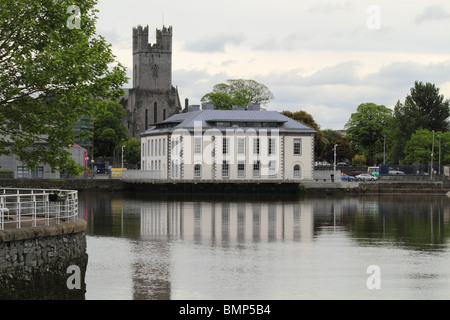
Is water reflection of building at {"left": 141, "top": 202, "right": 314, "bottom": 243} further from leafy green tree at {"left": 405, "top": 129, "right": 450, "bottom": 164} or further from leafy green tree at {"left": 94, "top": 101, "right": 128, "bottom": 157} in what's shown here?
leafy green tree at {"left": 94, "top": 101, "right": 128, "bottom": 157}

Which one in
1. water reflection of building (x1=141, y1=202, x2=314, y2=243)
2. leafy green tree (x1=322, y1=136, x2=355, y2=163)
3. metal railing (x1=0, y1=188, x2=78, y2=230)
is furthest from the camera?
leafy green tree (x1=322, y1=136, x2=355, y2=163)

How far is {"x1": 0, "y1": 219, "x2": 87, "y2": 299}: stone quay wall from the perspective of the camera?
76.6 feet

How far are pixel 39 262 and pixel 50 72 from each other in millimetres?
7877

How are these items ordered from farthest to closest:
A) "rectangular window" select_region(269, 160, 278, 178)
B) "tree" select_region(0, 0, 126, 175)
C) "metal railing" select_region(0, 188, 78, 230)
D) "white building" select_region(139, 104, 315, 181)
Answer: "rectangular window" select_region(269, 160, 278, 178) → "white building" select_region(139, 104, 315, 181) → "tree" select_region(0, 0, 126, 175) → "metal railing" select_region(0, 188, 78, 230)

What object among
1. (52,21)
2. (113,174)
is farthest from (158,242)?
(113,174)

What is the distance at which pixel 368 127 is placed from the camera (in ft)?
488

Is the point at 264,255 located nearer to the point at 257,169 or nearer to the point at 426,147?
the point at 257,169

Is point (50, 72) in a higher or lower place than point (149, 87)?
lower

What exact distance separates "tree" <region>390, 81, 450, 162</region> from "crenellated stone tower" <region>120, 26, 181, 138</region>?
69.2m

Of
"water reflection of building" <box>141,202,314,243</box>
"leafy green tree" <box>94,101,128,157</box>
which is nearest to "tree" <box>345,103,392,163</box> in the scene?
"leafy green tree" <box>94,101,128,157</box>

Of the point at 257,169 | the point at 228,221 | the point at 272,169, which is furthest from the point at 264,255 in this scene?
the point at 272,169
